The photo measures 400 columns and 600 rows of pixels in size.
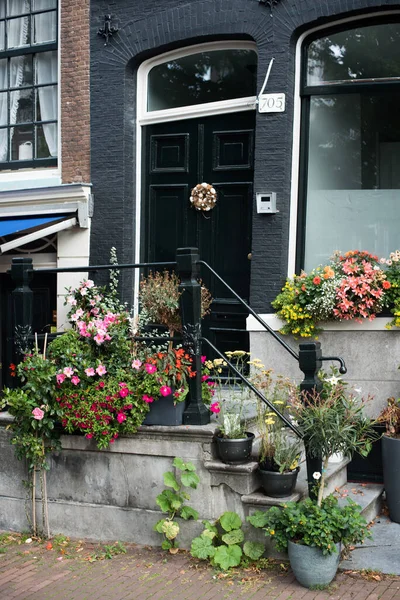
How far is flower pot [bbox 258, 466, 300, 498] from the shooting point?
5.64 meters

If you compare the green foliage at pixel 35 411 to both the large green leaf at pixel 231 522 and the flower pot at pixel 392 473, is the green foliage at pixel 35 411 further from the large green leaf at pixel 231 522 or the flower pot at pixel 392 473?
the flower pot at pixel 392 473

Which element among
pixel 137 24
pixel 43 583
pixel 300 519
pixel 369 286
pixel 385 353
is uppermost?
pixel 137 24

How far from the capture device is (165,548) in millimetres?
5930

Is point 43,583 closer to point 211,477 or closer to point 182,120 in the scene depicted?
point 211,477

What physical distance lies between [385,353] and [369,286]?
0.66 meters

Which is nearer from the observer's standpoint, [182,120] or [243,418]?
[243,418]

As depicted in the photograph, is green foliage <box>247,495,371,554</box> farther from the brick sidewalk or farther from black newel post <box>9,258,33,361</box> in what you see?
black newel post <box>9,258,33,361</box>

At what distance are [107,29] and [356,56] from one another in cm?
284

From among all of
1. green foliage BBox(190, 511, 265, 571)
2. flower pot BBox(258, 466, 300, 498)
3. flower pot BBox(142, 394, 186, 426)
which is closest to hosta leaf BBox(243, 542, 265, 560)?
green foliage BBox(190, 511, 265, 571)

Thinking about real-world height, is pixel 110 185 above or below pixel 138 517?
above

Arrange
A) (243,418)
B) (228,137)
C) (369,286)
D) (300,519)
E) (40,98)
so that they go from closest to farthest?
(300,519), (243,418), (369,286), (228,137), (40,98)

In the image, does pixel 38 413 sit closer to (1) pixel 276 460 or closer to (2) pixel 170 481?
(2) pixel 170 481

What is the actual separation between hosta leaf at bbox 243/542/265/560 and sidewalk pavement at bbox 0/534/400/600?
10 centimetres

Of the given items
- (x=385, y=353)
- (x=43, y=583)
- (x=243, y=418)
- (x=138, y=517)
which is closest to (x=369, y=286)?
(x=385, y=353)
